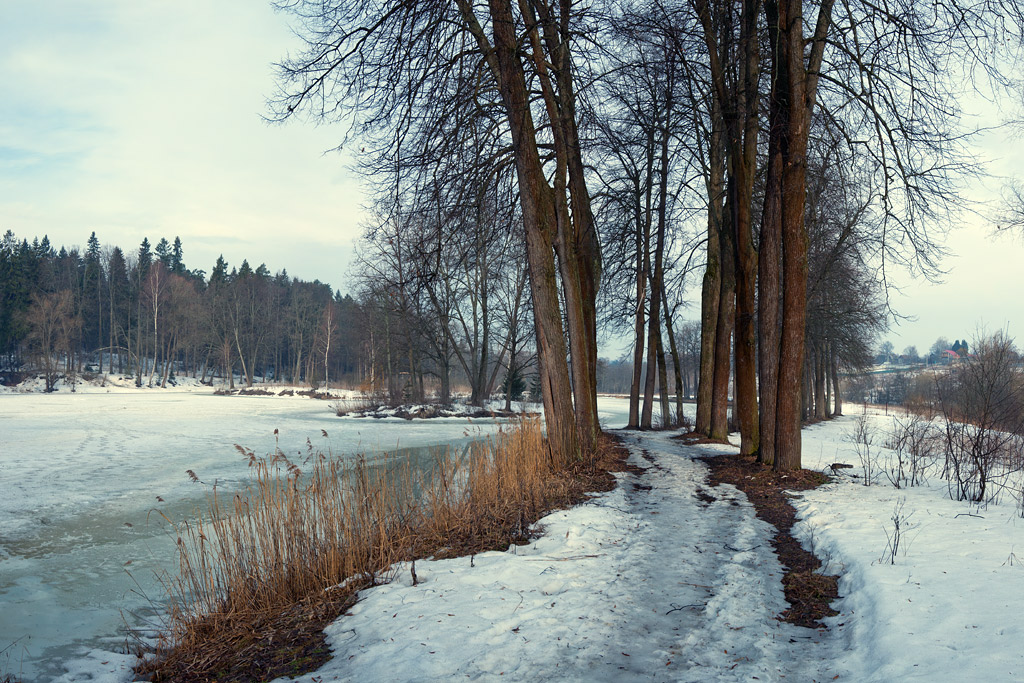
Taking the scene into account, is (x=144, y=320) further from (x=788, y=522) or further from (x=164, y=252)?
(x=788, y=522)

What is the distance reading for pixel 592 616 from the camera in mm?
3691

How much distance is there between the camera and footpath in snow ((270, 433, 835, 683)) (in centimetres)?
305

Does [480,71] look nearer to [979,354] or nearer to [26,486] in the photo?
[979,354]

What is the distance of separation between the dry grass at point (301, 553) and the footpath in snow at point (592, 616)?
0.26m

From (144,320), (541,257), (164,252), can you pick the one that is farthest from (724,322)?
(164,252)

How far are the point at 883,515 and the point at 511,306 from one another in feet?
74.1

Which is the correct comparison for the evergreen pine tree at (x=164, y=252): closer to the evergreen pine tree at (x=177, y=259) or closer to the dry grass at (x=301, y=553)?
the evergreen pine tree at (x=177, y=259)

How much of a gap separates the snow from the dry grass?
229 mm

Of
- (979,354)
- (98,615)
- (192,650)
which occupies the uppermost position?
(979,354)

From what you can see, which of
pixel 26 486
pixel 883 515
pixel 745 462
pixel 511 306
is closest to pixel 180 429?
pixel 26 486

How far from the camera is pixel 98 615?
4910mm

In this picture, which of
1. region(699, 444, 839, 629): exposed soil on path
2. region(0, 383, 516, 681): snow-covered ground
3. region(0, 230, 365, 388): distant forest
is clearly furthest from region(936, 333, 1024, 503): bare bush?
region(0, 230, 365, 388): distant forest

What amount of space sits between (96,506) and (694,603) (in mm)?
8465

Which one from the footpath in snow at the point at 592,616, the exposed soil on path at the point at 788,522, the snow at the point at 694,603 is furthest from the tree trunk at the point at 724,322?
the footpath in snow at the point at 592,616
